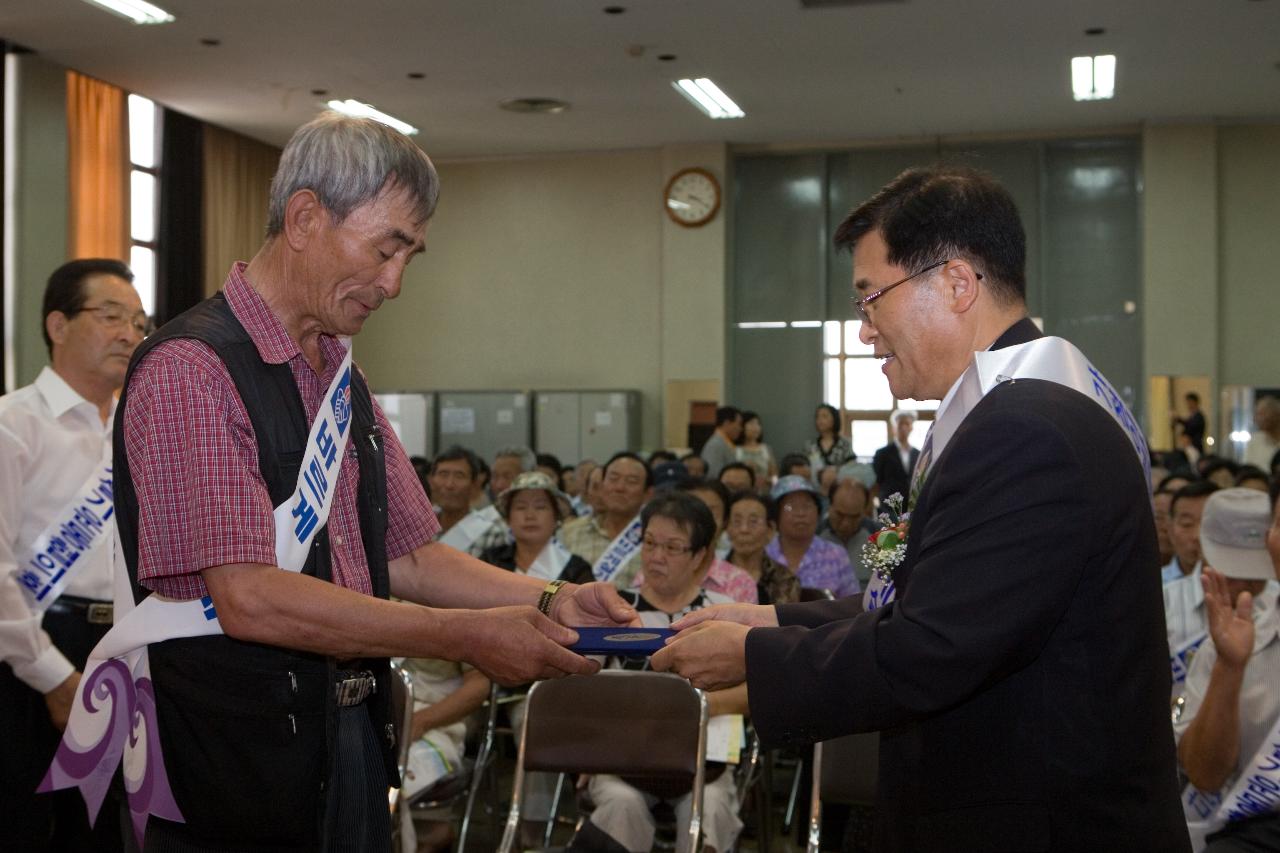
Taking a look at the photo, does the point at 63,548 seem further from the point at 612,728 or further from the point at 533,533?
the point at 533,533

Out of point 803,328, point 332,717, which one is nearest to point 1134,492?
point 332,717

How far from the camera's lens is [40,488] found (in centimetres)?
301

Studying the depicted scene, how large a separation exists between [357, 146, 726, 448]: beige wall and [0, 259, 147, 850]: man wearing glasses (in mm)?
11310

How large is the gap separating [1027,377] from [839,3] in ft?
26.6

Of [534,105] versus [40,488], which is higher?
[534,105]

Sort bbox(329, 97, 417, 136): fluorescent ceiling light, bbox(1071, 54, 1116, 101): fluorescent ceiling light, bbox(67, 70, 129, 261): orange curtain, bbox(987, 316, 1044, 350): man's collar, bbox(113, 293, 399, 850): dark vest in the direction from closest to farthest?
1. bbox(113, 293, 399, 850): dark vest
2. bbox(987, 316, 1044, 350): man's collar
3. bbox(1071, 54, 1116, 101): fluorescent ceiling light
4. bbox(67, 70, 129, 261): orange curtain
5. bbox(329, 97, 417, 136): fluorescent ceiling light

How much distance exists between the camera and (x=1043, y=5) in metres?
9.24

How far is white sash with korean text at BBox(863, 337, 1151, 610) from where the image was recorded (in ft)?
5.78

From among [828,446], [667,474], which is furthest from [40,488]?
[828,446]

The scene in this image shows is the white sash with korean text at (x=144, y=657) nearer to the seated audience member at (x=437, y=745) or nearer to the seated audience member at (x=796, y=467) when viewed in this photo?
the seated audience member at (x=437, y=745)

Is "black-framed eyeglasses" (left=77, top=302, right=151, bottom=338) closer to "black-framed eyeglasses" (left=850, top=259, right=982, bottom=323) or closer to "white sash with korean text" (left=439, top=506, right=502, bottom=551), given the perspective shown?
"black-framed eyeglasses" (left=850, top=259, right=982, bottom=323)

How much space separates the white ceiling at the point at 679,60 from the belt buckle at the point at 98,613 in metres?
7.00

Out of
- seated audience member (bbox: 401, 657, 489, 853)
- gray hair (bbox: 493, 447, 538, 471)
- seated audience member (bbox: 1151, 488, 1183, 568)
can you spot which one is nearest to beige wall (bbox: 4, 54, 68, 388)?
gray hair (bbox: 493, 447, 538, 471)

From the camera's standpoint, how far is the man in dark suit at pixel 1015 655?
1637 millimetres
